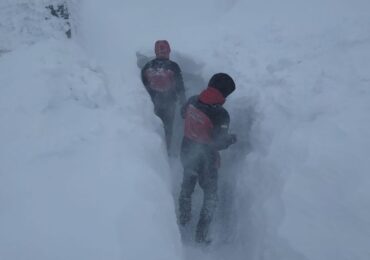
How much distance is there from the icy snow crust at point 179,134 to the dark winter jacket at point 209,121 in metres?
0.56

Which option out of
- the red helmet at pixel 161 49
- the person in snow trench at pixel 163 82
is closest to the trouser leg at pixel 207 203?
the person in snow trench at pixel 163 82

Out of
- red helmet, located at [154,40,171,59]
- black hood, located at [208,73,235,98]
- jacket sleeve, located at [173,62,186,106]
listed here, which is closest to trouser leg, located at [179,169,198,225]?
black hood, located at [208,73,235,98]

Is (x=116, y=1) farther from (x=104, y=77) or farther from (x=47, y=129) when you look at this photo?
(x=47, y=129)

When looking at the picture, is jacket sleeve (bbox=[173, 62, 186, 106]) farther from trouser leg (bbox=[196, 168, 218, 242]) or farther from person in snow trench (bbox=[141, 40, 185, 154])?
trouser leg (bbox=[196, 168, 218, 242])

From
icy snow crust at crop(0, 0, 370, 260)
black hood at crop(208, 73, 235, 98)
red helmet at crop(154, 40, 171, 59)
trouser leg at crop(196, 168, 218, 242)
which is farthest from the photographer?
red helmet at crop(154, 40, 171, 59)

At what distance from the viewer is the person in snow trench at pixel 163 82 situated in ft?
22.6

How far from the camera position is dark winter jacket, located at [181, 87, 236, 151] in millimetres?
5746

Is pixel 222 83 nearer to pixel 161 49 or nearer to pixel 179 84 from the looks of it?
pixel 179 84

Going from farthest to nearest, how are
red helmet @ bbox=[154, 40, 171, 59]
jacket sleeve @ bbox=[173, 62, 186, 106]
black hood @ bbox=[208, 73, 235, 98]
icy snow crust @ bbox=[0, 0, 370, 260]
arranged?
jacket sleeve @ bbox=[173, 62, 186, 106] → red helmet @ bbox=[154, 40, 171, 59] → black hood @ bbox=[208, 73, 235, 98] → icy snow crust @ bbox=[0, 0, 370, 260]

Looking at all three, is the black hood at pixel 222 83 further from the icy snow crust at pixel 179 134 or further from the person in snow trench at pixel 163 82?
the person in snow trench at pixel 163 82

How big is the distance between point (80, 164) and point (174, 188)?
239 centimetres

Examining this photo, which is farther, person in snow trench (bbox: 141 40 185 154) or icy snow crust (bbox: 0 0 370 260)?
person in snow trench (bbox: 141 40 185 154)

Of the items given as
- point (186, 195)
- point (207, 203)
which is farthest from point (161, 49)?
point (207, 203)

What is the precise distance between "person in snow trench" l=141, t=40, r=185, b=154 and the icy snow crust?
37 centimetres
